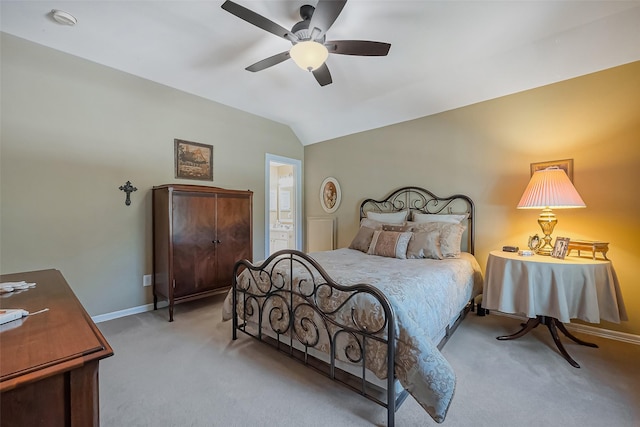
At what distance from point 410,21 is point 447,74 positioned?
1.10 meters

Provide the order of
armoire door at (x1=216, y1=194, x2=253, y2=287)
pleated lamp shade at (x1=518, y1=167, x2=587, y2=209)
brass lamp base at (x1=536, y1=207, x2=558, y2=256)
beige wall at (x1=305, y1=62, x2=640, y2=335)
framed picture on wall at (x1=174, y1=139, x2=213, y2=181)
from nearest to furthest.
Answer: pleated lamp shade at (x1=518, y1=167, x2=587, y2=209) → beige wall at (x1=305, y1=62, x2=640, y2=335) → brass lamp base at (x1=536, y1=207, x2=558, y2=256) → armoire door at (x1=216, y1=194, x2=253, y2=287) → framed picture on wall at (x1=174, y1=139, x2=213, y2=181)

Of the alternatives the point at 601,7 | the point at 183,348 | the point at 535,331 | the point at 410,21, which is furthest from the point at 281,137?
the point at 535,331

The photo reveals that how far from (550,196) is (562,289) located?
817 mm

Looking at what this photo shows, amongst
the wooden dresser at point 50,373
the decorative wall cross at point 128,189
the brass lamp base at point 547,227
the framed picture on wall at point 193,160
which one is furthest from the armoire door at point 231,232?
the brass lamp base at point 547,227

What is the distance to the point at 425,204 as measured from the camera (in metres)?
3.76

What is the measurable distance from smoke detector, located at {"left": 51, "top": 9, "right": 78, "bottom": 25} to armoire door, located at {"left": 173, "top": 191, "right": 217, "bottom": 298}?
1701 millimetres

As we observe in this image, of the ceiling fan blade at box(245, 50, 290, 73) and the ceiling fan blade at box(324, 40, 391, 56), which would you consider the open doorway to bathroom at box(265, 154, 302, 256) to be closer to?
the ceiling fan blade at box(245, 50, 290, 73)

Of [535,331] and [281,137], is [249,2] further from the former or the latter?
[535,331]

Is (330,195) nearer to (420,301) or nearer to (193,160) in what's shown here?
(193,160)

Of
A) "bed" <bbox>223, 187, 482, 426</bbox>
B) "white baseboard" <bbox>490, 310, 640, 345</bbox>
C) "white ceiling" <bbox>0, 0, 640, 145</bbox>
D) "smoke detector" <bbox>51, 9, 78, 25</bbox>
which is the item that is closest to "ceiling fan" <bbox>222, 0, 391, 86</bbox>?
"white ceiling" <bbox>0, 0, 640, 145</bbox>

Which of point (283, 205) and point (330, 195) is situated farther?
point (283, 205)

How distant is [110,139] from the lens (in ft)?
10.1

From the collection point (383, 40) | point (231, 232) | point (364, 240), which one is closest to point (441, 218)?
point (364, 240)

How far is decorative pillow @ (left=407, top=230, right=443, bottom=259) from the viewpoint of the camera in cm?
287
